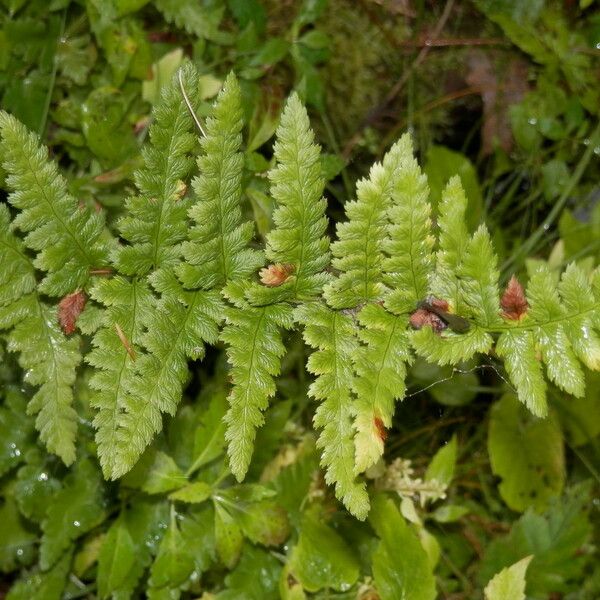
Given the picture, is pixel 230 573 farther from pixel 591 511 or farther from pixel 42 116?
pixel 42 116

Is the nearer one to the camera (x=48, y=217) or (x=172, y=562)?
(x=48, y=217)

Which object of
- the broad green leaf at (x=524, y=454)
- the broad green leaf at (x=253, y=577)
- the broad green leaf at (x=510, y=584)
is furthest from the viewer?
the broad green leaf at (x=524, y=454)

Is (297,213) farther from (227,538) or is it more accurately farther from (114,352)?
(227,538)

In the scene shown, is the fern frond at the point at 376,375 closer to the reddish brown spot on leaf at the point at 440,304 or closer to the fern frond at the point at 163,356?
the reddish brown spot on leaf at the point at 440,304

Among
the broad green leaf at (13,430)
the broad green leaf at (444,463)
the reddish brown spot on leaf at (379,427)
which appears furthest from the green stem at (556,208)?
the broad green leaf at (13,430)

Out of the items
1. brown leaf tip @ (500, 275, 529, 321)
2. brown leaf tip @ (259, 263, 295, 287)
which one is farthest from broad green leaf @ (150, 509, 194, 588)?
brown leaf tip @ (500, 275, 529, 321)

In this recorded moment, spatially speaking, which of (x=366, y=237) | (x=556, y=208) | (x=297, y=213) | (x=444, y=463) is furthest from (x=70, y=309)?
(x=556, y=208)
